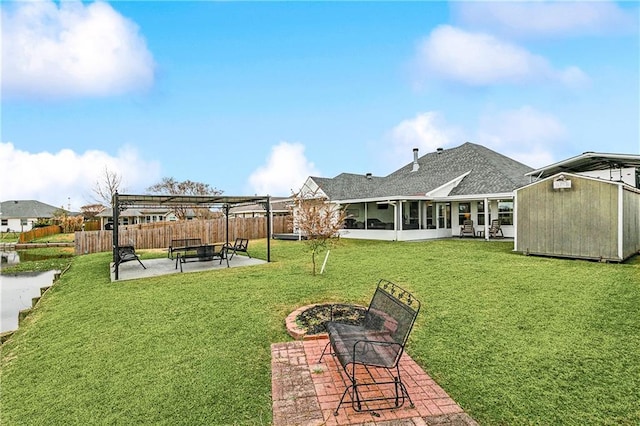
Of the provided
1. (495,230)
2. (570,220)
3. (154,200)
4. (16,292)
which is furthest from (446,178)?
(16,292)

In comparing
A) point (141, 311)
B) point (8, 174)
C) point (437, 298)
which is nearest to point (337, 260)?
point (437, 298)

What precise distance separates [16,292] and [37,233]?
99.6 feet

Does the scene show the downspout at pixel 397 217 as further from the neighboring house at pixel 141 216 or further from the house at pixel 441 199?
the neighboring house at pixel 141 216

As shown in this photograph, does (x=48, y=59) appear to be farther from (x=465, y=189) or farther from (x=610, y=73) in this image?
(x=610, y=73)

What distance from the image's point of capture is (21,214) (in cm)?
5728

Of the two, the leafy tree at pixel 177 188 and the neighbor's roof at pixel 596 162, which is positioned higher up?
the leafy tree at pixel 177 188

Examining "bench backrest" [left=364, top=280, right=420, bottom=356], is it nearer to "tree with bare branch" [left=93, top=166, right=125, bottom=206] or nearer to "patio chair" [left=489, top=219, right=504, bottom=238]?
"patio chair" [left=489, top=219, right=504, bottom=238]

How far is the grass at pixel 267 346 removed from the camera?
10.9ft

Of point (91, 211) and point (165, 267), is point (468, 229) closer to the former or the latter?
point (165, 267)

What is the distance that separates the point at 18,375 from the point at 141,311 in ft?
7.46

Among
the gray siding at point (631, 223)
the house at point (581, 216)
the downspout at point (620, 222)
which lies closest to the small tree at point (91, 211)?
the house at point (581, 216)

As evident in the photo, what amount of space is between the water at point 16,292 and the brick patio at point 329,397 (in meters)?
7.09

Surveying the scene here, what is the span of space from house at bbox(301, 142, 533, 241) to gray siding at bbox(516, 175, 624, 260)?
204 inches

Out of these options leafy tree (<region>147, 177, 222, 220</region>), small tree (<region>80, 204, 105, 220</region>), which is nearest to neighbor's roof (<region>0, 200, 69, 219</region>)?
small tree (<region>80, 204, 105, 220</region>)
